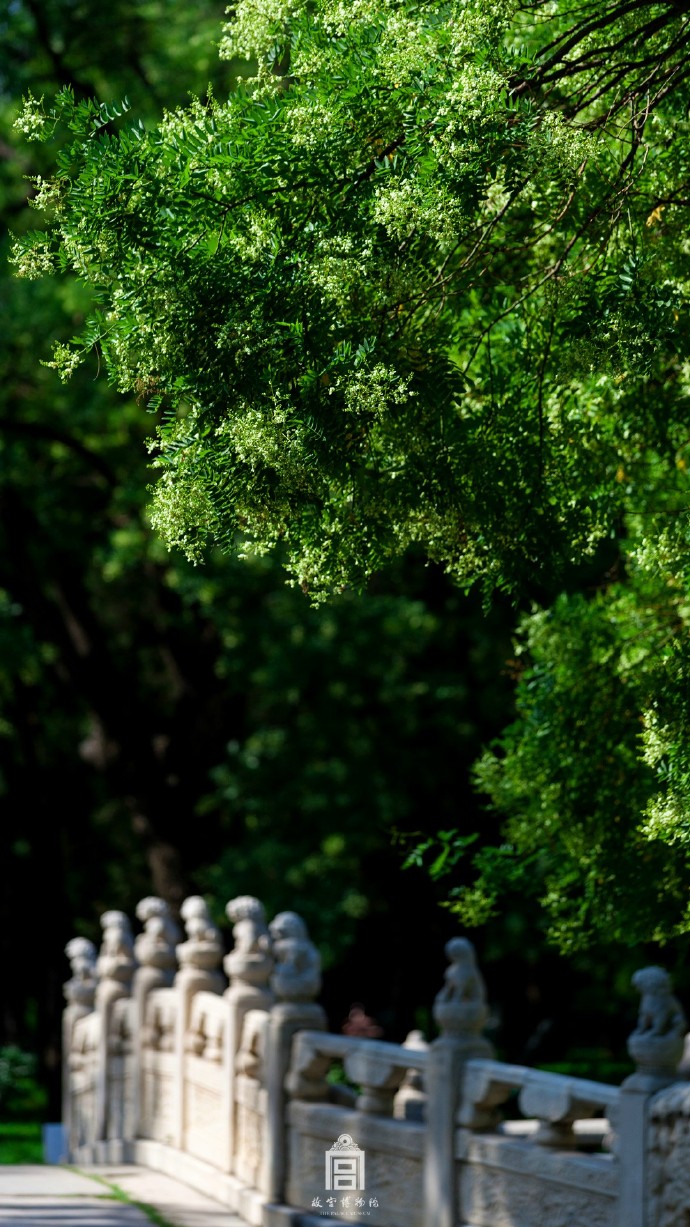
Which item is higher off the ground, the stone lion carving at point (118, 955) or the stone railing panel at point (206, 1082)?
the stone lion carving at point (118, 955)

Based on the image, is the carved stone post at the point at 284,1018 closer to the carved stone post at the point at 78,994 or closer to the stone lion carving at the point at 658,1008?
the stone lion carving at the point at 658,1008

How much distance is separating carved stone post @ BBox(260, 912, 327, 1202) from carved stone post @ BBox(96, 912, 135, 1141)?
153 inches

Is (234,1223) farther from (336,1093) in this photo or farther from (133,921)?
(133,921)

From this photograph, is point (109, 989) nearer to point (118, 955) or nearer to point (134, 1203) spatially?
point (118, 955)

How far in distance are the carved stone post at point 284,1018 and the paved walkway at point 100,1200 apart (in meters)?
0.46

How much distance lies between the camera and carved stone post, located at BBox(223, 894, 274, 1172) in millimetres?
10297

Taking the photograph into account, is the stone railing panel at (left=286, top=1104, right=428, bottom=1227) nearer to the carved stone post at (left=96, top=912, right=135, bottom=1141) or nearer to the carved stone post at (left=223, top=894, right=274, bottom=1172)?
the carved stone post at (left=223, top=894, right=274, bottom=1172)

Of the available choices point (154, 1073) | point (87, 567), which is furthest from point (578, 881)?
point (87, 567)

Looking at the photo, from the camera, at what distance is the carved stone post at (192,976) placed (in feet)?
37.7

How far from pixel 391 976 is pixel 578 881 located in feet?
51.6

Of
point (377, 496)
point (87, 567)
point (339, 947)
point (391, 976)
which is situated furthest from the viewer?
point (391, 976)

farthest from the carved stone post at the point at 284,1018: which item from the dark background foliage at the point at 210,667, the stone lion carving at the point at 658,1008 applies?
the dark background foliage at the point at 210,667

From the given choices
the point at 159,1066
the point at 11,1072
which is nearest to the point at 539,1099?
the point at 159,1066

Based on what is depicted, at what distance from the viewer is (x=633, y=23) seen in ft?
18.9
